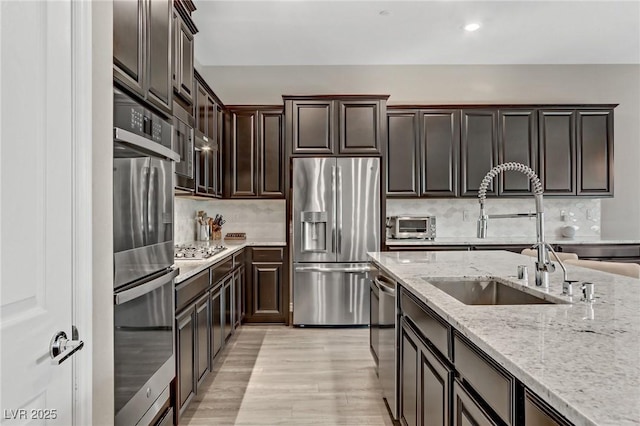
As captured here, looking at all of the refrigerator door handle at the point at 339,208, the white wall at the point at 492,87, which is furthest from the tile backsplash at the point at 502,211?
the refrigerator door handle at the point at 339,208

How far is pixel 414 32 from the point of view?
4074mm

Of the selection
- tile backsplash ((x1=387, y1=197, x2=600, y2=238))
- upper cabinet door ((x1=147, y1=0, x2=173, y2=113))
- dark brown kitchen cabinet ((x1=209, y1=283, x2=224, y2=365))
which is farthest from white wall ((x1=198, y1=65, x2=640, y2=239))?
upper cabinet door ((x1=147, y1=0, x2=173, y2=113))

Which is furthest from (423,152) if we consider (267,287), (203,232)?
(203,232)

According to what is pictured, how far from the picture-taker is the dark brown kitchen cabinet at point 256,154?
4.59m

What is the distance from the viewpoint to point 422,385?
65.6 inches

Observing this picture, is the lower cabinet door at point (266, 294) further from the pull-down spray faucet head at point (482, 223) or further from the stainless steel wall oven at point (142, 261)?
the pull-down spray faucet head at point (482, 223)

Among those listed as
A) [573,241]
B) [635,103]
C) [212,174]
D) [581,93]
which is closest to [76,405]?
[212,174]

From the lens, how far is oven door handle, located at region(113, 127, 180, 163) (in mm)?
1343

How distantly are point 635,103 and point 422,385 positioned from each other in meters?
5.43

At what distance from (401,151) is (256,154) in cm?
175

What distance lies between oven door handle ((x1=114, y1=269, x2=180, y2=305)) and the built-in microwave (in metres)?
3.13

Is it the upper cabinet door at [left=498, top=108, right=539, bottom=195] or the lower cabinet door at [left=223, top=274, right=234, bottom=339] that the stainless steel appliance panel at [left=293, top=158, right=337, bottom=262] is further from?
the upper cabinet door at [left=498, top=108, right=539, bottom=195]

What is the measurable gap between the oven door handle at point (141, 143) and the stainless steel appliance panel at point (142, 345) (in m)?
0.55

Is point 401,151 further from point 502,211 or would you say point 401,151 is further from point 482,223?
point 482,223
